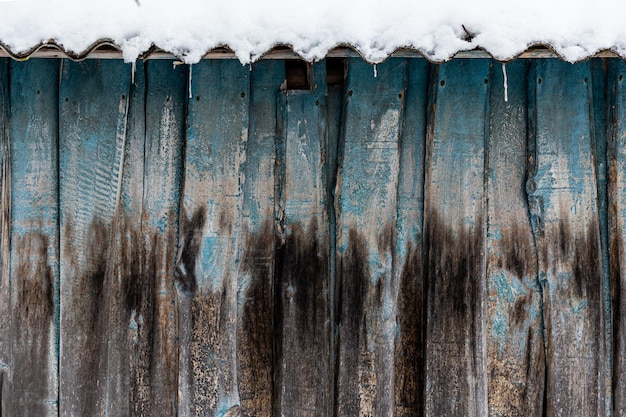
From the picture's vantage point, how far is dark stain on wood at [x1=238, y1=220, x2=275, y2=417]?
356 centimetres

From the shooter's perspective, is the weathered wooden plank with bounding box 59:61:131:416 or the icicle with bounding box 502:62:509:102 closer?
the icicle with bounding box 502:62:509:102

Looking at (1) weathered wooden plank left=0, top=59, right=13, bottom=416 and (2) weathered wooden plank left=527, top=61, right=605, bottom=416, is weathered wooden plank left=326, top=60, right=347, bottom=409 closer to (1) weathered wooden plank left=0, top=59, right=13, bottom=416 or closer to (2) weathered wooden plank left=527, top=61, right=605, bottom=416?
(2) weathered wooden plank left=527, top=61, right=605, bottom=416

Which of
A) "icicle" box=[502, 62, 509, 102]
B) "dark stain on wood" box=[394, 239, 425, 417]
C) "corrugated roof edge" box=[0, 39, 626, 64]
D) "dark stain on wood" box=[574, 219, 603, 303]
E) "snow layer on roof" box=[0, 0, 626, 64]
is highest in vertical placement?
"snow layer on roof" box=[0, 0, 626, 64]

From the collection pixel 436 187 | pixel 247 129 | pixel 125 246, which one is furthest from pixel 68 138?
pixel 436 187

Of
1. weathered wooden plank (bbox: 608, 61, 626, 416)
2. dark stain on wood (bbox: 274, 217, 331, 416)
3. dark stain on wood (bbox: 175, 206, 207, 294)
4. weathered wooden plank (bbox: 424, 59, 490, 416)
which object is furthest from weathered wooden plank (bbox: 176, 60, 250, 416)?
weathered wooden plank (bbox: 608, 61, 626, 416)

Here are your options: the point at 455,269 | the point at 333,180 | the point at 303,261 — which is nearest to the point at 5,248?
the point at 303,261

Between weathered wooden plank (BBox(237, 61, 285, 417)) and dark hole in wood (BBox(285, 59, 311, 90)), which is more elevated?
dark hole in wood (BBox(285, 59, 311, 90))

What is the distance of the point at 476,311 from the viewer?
349 centimetres

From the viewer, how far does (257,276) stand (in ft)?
11.7

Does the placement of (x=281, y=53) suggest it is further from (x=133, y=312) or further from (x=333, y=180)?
(x=133, y=312)

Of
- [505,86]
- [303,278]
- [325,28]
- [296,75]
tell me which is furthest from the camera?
[296,75]

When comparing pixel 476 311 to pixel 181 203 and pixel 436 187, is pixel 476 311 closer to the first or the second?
pixel 436 187

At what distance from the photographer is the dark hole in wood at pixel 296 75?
3.63 meters

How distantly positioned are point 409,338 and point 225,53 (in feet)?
4.95
